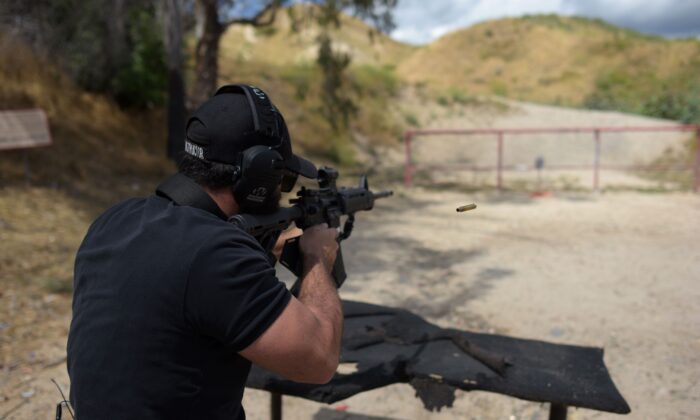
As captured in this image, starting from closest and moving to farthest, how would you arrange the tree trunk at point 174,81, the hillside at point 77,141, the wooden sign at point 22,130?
the wooden sign at point 22,130, the hillside at point 77,141, the tree trunk at point 174,81

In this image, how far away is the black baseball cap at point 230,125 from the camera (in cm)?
149

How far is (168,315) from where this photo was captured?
1.26 metres

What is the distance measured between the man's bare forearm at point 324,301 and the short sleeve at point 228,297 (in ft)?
0.69

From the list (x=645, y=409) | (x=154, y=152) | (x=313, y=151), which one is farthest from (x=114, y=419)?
(x=313, y=151)

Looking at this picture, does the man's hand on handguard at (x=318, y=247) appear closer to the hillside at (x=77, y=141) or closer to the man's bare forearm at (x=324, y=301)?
the man's bare forearm at (x=324, y=301)

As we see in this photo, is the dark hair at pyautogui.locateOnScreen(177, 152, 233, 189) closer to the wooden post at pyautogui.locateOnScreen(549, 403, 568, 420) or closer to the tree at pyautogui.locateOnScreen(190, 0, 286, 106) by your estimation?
the wooden post at pyautogui.locateOnScreen(549, 403, 568, 420)

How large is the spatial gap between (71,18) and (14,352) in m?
10.2

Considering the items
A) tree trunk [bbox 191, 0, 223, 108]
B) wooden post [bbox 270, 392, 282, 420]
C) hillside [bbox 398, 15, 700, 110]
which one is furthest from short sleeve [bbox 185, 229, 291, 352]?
hillside [bbox 398, 15, 700, 110]

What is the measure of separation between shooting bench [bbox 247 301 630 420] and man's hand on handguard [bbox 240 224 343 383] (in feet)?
2.93

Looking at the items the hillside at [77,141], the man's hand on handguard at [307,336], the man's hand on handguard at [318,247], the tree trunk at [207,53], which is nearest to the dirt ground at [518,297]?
the man's hand on handguard at [318,247]

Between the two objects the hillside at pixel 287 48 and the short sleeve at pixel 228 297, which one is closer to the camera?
the short sleeve at pixel 228 297

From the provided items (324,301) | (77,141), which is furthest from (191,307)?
(77,141)

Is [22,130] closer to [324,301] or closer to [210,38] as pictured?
[210,38]

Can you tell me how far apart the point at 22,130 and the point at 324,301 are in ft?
26.3
